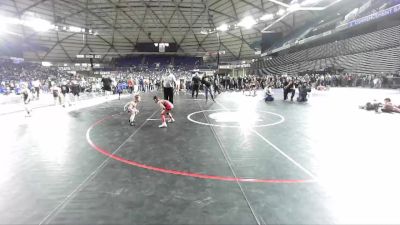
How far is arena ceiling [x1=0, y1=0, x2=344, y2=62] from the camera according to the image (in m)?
33.0

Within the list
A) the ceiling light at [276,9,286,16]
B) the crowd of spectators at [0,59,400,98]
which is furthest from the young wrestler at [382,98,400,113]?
the ceiling light at [276,9,286,16]

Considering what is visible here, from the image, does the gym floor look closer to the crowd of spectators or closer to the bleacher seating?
the crowd of spectators

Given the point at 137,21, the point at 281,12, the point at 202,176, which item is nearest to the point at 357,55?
the point at 281,12

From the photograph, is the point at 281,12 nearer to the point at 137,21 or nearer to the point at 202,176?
the point at 137,21

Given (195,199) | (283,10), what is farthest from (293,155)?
(283,10)

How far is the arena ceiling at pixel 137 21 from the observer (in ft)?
108

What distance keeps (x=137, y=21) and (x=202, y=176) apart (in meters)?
39.9

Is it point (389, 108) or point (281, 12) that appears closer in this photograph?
point (389, 108)

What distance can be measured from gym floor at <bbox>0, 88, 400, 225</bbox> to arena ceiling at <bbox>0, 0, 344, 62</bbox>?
25843 mm

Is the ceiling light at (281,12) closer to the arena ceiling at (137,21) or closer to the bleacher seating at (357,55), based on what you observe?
the arena ceiling at (137,21)

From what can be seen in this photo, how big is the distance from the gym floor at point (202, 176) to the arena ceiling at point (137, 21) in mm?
25843

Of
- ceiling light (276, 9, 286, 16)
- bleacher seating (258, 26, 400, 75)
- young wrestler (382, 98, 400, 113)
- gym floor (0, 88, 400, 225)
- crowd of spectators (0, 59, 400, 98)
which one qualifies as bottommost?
gym floor (0, 88, 400, 225)

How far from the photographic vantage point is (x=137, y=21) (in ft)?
132

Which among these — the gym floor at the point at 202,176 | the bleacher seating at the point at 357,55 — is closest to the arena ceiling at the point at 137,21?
the bleacher seating at the point at 357,55
